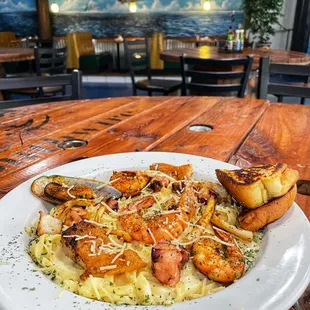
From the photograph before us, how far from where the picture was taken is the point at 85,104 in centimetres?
182

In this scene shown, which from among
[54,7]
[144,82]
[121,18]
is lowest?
[144,82]

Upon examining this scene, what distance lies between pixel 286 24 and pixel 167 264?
1110 cm

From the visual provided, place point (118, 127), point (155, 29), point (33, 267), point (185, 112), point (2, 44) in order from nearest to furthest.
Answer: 1. point (33, 267)
2. point (118, 127)
3. point (185, 112)
4. point (2, 44)
5. point (155, 29)

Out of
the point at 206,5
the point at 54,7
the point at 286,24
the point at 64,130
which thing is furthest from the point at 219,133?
the point at 54,7

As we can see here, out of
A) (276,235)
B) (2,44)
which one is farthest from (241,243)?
(2,44)

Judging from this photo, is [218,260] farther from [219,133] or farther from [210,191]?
[219,133]

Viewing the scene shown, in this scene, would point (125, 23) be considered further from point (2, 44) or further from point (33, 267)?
point (33, 267)

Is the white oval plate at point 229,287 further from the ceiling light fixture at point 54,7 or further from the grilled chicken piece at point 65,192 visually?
the ceiling light fixture at point 54,7

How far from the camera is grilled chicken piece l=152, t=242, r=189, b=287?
56cm

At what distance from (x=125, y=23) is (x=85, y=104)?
999 centimetres

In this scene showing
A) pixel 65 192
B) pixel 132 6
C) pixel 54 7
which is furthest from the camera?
pixel 54 7

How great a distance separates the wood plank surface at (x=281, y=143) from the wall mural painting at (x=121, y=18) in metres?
9.80

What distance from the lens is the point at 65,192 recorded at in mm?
790

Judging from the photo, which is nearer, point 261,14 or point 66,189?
point 66,189
